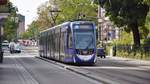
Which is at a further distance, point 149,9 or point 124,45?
point 124,45

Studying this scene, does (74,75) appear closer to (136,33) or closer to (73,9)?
(136,33)

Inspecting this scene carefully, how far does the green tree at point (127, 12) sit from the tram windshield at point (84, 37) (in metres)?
20.9

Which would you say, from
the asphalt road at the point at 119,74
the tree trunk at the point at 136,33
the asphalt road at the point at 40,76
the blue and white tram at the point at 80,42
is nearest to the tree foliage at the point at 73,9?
the tree trunk at the point at 136,33

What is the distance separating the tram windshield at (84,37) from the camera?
45.3 m

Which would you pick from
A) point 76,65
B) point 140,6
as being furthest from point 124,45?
point 76,65

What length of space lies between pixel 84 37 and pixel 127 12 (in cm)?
2386

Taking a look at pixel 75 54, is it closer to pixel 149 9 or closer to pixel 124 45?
pixel 149 9

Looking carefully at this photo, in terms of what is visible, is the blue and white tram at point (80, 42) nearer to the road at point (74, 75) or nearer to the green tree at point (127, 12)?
the road at point (74, 75)

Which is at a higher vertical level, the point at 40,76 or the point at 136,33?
the point at 136,33

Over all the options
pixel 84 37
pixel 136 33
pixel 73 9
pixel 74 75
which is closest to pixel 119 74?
pixel 74 75

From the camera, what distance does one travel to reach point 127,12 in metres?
68.4

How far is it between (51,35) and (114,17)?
1595 centimetres

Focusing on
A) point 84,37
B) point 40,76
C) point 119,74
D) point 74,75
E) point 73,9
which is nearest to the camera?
point 40,76

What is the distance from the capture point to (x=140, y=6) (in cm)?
6825
